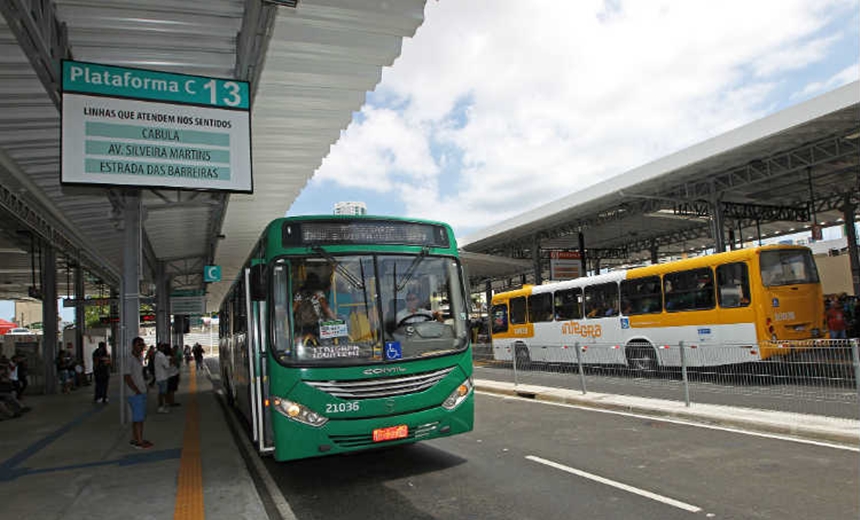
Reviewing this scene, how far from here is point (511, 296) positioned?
2056 cm

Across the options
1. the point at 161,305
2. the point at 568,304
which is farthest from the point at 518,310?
the point at 161,305

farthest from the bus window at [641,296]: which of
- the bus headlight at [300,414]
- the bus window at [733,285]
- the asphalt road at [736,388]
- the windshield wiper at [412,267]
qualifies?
the bus headlight at [300,414]

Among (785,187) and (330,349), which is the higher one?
(785,187)

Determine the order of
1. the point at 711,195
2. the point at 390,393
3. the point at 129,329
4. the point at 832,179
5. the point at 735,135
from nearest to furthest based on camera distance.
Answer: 1. the point at 390,393
2. the point at 129,329
3. the point at 735,135
4. the point at 711,195
5. the point at 832,179

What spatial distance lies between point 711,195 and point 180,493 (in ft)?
63.6

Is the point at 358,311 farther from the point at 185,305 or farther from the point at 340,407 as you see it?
the point at 185,305

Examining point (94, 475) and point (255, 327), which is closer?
point (255, 327)

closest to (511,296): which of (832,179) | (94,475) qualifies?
(832,179)

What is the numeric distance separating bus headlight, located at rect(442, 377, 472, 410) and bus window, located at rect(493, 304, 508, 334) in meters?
14.3

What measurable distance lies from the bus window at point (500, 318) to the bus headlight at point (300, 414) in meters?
15.5

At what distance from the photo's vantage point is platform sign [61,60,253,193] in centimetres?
702

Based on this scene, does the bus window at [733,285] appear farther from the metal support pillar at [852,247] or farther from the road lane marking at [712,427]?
the metal support pillar at [852,247]

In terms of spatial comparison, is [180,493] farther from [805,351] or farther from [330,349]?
[805,351]

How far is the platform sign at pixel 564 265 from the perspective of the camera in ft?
90.0
